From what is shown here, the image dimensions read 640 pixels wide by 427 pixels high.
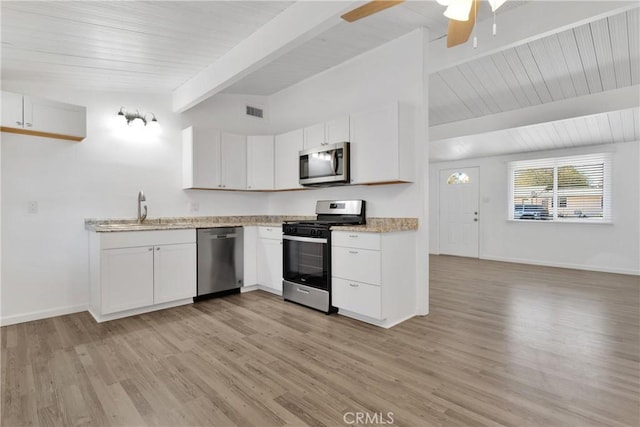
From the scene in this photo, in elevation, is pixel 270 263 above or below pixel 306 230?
below

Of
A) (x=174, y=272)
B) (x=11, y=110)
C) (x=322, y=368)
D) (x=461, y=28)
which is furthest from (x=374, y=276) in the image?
(x=11, y=110)

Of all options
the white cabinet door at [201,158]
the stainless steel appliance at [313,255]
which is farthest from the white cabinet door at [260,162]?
the stainless steel appliance at [313,255]

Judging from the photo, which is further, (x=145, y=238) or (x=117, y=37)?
(x=145, y=238)

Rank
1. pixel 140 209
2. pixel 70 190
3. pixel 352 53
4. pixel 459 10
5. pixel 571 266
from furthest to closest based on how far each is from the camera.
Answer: pixel 571 266
pixel 140 209
pixel 352 53
pixel 70 190
pixel 459 10

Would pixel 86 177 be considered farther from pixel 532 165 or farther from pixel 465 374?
pixel 532 165

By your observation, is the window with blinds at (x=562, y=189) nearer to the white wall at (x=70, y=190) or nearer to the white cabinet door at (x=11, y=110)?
the white wall at (x=70, y=190)

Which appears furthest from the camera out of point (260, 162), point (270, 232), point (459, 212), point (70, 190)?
point (459, 212)

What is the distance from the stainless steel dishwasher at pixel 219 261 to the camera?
12.5 ft

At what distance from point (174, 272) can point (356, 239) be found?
2.03 meters

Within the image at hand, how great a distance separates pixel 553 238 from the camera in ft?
20.3

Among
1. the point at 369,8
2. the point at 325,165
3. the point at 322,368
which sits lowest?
the point at 322,368

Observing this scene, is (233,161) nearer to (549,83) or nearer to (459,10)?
(459,10)

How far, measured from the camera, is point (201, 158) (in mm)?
4164

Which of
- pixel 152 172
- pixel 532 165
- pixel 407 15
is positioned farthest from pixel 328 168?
pixel 532 165
